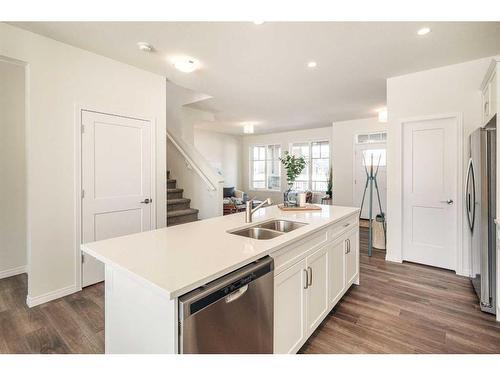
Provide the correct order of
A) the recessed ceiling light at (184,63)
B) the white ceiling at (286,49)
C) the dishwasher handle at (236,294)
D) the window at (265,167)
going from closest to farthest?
1. the dishwasher handle at (236,294)
2. the white ceiling at (286,49)
3. the recessed ceiling light at (184,63)
4. the window at (265,167)

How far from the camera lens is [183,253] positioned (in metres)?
1.34

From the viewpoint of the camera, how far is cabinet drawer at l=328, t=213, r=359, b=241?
213cm

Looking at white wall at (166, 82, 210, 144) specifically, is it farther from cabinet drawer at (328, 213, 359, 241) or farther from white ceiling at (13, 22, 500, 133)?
cabinet drawer at (328, 213, 359, 241)

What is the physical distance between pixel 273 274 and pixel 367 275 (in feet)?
7.27

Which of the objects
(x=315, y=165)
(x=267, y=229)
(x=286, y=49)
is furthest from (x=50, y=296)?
(x=315, y=165)

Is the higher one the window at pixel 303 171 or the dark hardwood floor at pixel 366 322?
the window at pixel 303 171

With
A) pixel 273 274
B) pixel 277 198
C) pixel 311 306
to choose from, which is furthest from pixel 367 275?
pixel 277 198

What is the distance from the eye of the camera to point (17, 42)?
2.31 m

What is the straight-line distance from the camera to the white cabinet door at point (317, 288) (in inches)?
70.1

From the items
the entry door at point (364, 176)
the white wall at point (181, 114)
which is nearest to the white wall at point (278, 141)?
the entry door at point (364, 176)

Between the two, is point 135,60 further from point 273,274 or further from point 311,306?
point 311,306

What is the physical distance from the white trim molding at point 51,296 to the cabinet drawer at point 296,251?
2426 millimetres

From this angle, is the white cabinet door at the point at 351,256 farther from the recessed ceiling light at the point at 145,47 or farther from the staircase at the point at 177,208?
the recessed ceiling light at the point at 145,47

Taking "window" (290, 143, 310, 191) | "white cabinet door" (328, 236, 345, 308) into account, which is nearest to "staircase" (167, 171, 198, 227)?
"white cabinet door" (328, 236, 345, 308)
